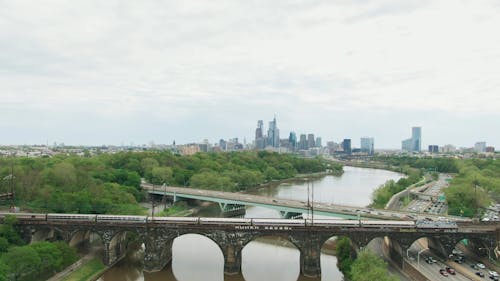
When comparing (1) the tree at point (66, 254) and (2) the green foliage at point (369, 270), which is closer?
(2) the green foliage at point (369, 270)

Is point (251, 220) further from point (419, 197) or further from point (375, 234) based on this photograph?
point (419, 197)

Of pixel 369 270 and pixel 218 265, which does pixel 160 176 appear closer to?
pixel 218 265

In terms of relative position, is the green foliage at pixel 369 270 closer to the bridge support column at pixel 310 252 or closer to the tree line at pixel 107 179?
the bridge support column at pixel 310 252

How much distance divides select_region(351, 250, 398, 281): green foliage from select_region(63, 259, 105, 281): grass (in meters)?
25.7

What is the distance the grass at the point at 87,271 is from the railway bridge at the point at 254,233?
45.6 inches

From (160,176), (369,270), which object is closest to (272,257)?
(369,270)

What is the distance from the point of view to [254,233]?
41312 mm

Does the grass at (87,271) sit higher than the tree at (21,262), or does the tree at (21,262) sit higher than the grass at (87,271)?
the tree at (21,262)

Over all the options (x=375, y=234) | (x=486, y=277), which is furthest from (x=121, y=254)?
(x=486, y=277)

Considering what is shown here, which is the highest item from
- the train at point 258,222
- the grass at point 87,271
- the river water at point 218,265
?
the train at point 258,222

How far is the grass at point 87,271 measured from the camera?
122 feet

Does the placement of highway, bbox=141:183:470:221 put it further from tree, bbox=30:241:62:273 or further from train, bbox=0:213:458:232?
tree, bbox=30:241:62:273

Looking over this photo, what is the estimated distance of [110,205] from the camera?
→ 5438 cm

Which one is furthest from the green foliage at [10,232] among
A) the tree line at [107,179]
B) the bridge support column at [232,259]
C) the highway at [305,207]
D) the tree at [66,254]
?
the highway at [305,207]
